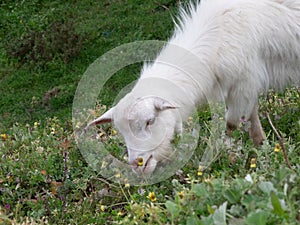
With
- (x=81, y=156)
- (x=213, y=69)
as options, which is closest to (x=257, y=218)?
(x=213, y=69)

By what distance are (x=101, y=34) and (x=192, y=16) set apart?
7.94 metres

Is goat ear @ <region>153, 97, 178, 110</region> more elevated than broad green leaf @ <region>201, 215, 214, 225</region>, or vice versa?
broad green leaf @ <region>201, 215, 214, 225</region>

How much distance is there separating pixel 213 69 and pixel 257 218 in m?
3.19

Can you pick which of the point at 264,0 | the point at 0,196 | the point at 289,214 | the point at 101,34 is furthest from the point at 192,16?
the point at 101,34


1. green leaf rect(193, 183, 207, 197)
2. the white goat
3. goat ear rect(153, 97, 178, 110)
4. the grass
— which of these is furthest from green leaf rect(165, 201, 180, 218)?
goat ear rect(153, 97, 178, 110)

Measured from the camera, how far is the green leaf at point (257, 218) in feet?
10.5

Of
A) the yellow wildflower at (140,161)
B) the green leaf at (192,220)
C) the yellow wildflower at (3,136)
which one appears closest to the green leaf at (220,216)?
the green leaf at (192,220)

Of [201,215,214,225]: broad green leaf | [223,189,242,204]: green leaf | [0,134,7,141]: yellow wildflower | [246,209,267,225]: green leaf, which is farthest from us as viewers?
[0,134,7,141]: yellow wildflower

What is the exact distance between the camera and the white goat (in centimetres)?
578

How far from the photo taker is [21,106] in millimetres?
13000

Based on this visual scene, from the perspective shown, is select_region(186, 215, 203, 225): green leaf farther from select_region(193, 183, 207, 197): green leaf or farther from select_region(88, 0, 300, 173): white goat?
select_region(88, 0, 300, 173): white goat

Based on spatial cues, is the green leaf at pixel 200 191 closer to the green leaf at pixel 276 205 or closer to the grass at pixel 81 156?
the grass at pixel 81 156

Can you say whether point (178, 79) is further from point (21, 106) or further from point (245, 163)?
point (21, 106)

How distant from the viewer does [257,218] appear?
3195 millimetres
